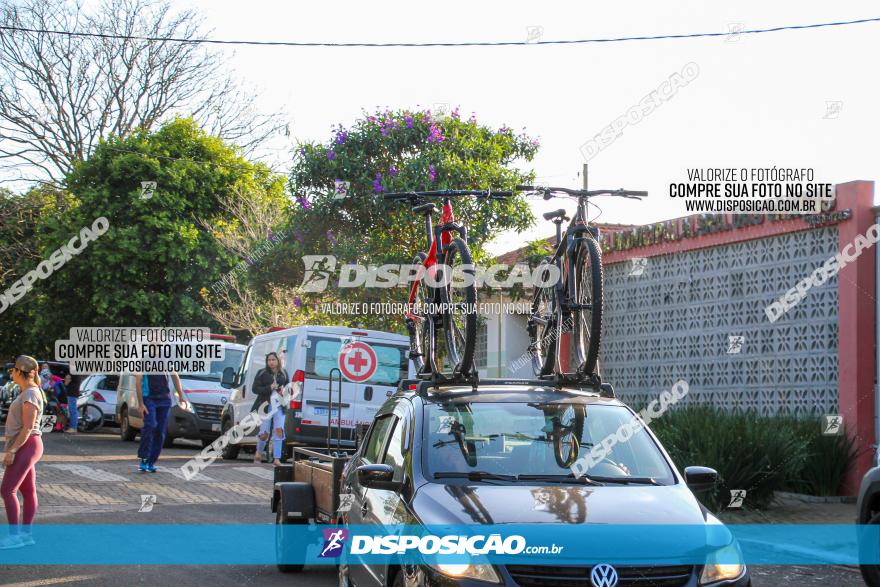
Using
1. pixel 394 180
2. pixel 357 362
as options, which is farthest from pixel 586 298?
pixel 394 180

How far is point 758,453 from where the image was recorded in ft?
42.7

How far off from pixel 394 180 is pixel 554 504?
15.7 m

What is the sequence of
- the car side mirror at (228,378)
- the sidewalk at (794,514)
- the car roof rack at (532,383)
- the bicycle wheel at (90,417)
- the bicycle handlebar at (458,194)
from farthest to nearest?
the bicycle wheel at (90,417), the car side mirror at (228,378), the sidewalk at (794,514), the bicycle handlebar at (458,194), the car roof rack at (532,383)

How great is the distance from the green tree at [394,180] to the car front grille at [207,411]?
376cm

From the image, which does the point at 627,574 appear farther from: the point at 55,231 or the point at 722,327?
the point at 55,231

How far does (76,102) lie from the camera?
37.9 metres

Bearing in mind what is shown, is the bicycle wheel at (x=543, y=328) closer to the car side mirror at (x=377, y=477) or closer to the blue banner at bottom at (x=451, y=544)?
the blue banner at bottom at (x=451, y=544)

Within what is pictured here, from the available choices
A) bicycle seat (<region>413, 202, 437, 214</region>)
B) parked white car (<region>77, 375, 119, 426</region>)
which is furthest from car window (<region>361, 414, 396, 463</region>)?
parked white car (<region>77, 375, 119, 426</region>)

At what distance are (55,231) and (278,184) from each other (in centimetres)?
726

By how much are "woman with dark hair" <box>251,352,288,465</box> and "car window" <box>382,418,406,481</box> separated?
446 inches

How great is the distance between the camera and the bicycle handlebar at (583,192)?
907 cm

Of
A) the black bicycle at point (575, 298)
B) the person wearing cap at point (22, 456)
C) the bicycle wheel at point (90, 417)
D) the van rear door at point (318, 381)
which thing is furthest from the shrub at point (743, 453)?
the bicycle wheel at point (90, 417)

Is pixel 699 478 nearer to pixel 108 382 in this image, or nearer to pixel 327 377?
pixel 327 377

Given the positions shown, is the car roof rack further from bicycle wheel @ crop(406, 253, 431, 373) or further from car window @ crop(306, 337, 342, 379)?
car window @ crop(306, 337, 342, 379)
